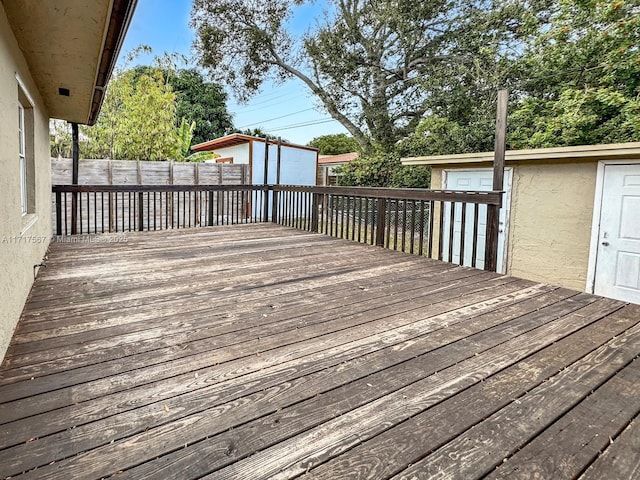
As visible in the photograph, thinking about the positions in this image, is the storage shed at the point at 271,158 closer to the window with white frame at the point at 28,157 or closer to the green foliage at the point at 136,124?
the green foliage at the point at 136,124

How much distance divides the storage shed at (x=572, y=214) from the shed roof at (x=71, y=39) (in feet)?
17.0

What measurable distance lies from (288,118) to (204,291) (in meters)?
23.1

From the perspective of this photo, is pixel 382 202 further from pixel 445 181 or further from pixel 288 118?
pixel 288 118

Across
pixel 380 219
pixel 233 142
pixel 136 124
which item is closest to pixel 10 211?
pixel 380 219

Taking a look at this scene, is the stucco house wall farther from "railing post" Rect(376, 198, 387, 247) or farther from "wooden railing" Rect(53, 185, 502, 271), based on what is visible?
"railing post" Rect(376, 198, 387, 247)

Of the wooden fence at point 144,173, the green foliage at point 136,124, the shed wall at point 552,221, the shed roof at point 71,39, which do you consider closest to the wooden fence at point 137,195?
the wooden fence at point 144,173

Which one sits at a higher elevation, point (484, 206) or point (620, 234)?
point (484, 206)

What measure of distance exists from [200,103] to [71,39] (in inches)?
691

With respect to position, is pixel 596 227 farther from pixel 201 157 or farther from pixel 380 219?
pixel 201 157

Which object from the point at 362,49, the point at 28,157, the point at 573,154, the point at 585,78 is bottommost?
the point at 28,157

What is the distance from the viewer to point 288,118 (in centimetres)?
2458

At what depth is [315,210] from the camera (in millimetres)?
6250

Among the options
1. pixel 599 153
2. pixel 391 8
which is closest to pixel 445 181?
pixel 599 153

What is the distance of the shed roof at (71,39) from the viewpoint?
2.10 meters
